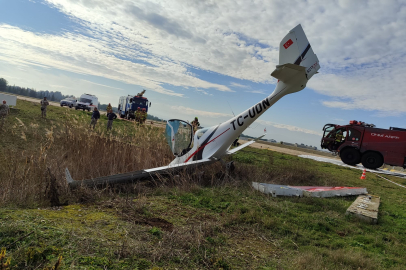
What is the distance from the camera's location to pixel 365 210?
568cm

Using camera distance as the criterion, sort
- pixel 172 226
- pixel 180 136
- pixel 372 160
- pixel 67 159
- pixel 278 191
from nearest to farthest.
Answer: pixel 172 226 → pixel 278 191 → pixel 67 159 → pixel 180 136 → pixel 372 160

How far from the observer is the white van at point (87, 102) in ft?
122

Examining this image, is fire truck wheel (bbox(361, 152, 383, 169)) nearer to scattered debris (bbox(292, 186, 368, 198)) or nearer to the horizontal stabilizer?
scattered debris (bbox(292, 186, 368, 198))

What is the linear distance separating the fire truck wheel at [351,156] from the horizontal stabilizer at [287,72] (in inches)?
499

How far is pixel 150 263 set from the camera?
8.36ft

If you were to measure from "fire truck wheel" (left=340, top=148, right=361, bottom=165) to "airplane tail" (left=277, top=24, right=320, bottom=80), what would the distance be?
12.3 metres

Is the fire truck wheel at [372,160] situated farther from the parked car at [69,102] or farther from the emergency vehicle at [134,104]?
the parked car at [69,102]

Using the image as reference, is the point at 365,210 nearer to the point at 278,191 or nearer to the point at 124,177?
the point at 278,191

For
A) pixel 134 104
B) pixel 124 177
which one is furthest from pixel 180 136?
pixel 134 104

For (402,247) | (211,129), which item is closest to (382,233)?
(402,247)

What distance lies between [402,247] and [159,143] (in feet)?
23.0

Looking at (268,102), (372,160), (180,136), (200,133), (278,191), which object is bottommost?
(278,191)

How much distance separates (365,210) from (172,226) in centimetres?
437

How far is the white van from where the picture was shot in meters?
37.3
